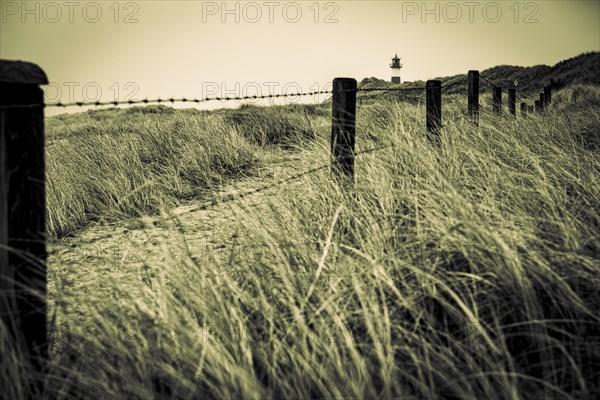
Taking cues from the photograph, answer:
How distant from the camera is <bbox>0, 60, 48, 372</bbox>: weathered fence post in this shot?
5.27 feet

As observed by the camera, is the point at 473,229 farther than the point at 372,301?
Yes

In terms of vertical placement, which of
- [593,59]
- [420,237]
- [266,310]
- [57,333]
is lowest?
[57,333]

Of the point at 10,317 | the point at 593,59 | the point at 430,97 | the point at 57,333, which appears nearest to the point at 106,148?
the point at 430,97

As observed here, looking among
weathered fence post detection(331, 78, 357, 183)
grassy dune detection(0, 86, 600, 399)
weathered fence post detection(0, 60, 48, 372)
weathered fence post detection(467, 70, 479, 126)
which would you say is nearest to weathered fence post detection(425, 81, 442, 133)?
weathered fence post detection(467, 70, 479, 126)

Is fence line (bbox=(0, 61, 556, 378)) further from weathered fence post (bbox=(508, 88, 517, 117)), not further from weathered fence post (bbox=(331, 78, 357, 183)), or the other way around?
weathered fence post (bbox=(508, 88, 517, 117))

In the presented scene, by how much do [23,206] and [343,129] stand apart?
6.57ft

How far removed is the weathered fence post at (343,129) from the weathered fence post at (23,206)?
6.08ft

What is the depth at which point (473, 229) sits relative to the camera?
2.21m

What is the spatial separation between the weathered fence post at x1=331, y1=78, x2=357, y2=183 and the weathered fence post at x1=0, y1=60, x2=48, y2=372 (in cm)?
185

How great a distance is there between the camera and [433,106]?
508 centimetres

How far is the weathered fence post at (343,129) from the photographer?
323 cm

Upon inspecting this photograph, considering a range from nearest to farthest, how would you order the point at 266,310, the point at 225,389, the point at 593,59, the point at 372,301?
the point at 225,389 → the point at 372,301 → the point at 266,310 → the point at 593,59

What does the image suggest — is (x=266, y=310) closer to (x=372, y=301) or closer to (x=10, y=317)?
(x=372, y=301)

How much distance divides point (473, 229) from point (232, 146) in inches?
180
